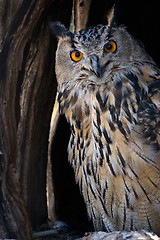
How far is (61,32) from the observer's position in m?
2.15

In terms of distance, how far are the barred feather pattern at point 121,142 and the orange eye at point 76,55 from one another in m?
0.12

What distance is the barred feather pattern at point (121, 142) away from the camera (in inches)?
72.0

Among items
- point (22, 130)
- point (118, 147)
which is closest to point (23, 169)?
point (22, 130)

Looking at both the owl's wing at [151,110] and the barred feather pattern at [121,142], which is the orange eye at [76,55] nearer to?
the barred feather pattern at [121,142]

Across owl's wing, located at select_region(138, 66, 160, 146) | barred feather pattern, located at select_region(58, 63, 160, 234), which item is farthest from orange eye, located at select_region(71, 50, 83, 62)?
owl's wing, located at select_region(138, 66, 160, 146)

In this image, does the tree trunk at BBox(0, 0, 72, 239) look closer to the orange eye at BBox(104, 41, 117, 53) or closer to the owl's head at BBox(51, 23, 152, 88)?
the owl's head at BBox(51, 23, 152, 88)

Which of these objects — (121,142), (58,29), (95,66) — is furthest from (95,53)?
(121,142)

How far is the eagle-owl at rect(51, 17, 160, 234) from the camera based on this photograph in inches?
72.4

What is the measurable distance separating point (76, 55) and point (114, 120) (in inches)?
17.6

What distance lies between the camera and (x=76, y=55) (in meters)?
2.03

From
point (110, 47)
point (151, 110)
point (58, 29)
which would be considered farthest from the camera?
point (58, 29)

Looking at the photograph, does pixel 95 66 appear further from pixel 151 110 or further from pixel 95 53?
pixel 151 110

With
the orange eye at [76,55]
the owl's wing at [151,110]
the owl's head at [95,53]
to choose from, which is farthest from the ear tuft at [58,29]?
the owl's wing at [151,110]

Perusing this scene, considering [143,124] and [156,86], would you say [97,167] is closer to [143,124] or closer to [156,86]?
[143,124]
